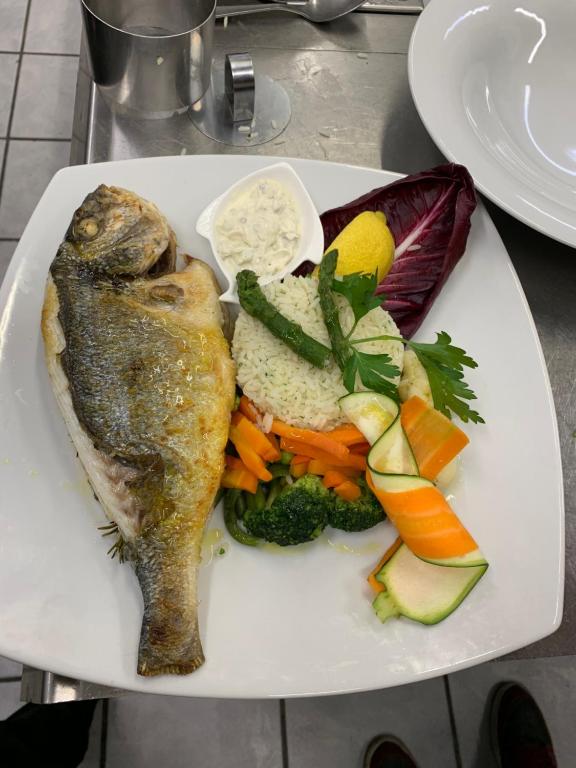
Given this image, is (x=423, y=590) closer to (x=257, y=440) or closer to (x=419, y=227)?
(x=257, y=440)

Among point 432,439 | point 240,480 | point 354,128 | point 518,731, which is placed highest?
point 354,128

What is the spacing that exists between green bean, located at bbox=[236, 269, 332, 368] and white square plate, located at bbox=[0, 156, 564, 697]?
0.37m

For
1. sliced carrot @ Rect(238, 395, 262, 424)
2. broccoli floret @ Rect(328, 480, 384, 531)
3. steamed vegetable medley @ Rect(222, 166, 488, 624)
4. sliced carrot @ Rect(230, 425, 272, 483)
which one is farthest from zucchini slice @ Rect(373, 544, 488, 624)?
sliced carrot @ Rect(238, 395, 262, 424)

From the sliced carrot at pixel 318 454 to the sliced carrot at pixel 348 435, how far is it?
34mm

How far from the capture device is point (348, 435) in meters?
1.57

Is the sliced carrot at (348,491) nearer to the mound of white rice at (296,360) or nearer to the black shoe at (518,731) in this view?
the mound of white rice at (296,360)

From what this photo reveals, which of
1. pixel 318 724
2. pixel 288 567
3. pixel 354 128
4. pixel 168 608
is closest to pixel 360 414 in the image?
pixel 288 567

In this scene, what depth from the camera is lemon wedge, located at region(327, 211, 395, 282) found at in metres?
1.75

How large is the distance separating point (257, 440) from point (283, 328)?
0.28m

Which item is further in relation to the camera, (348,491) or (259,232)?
(259,232)

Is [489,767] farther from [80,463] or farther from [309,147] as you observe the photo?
[309,147]

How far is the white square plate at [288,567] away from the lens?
1368 mm

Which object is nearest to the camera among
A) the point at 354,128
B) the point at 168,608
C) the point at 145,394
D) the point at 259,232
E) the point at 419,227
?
the point at 168,608

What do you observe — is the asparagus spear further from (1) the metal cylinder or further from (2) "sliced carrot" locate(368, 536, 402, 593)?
(1) the metal cylinder
